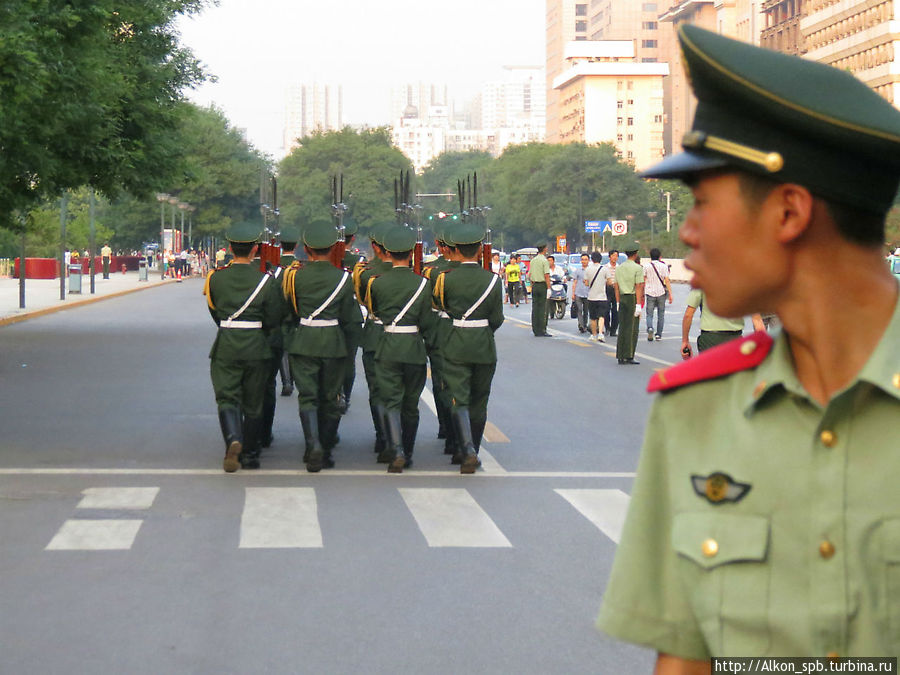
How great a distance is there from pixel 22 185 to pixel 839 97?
83.1 feet

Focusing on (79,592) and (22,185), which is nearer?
(79,592)

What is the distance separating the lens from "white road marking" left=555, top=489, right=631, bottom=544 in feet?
32.2

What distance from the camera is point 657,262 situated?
28.9 meters

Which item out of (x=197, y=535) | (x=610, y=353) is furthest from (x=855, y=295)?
(x=610, y=353)

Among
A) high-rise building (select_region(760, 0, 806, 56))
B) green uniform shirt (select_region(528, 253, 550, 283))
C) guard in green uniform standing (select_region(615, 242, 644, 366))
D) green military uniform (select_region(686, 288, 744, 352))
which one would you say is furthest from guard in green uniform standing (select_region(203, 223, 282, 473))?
high-rise building (select_region(760, 0, 806, 56))

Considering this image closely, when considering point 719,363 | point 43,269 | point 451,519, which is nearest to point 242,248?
point 451,519

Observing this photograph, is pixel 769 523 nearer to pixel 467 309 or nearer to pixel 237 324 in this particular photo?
pixel 237 324

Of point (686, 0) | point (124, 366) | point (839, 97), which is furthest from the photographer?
point (686, 0)

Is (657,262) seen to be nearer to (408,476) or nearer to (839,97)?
(408,476)

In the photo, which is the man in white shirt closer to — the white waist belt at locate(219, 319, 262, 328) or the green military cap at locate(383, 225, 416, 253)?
the green military cap at locate(383, 225, 416, 253)

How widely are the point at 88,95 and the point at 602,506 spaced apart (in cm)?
1411

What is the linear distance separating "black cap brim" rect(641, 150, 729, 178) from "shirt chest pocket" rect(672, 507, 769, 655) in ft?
1.47

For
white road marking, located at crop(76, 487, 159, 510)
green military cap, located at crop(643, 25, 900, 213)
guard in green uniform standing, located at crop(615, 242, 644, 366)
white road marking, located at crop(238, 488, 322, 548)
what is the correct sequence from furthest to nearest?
guard in green uniform standing, located at crop(615, 242, 644, 366) < white road marking, located at crop(76, 487, 159, 510) < white road marking, located at crop(238, 488, 322, 548) < green military cap, located at crop(643, 25, 900, 213)

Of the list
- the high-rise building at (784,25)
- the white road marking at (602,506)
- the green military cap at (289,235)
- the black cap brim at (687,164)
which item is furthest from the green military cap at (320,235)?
the high-rise building at (784,25)
